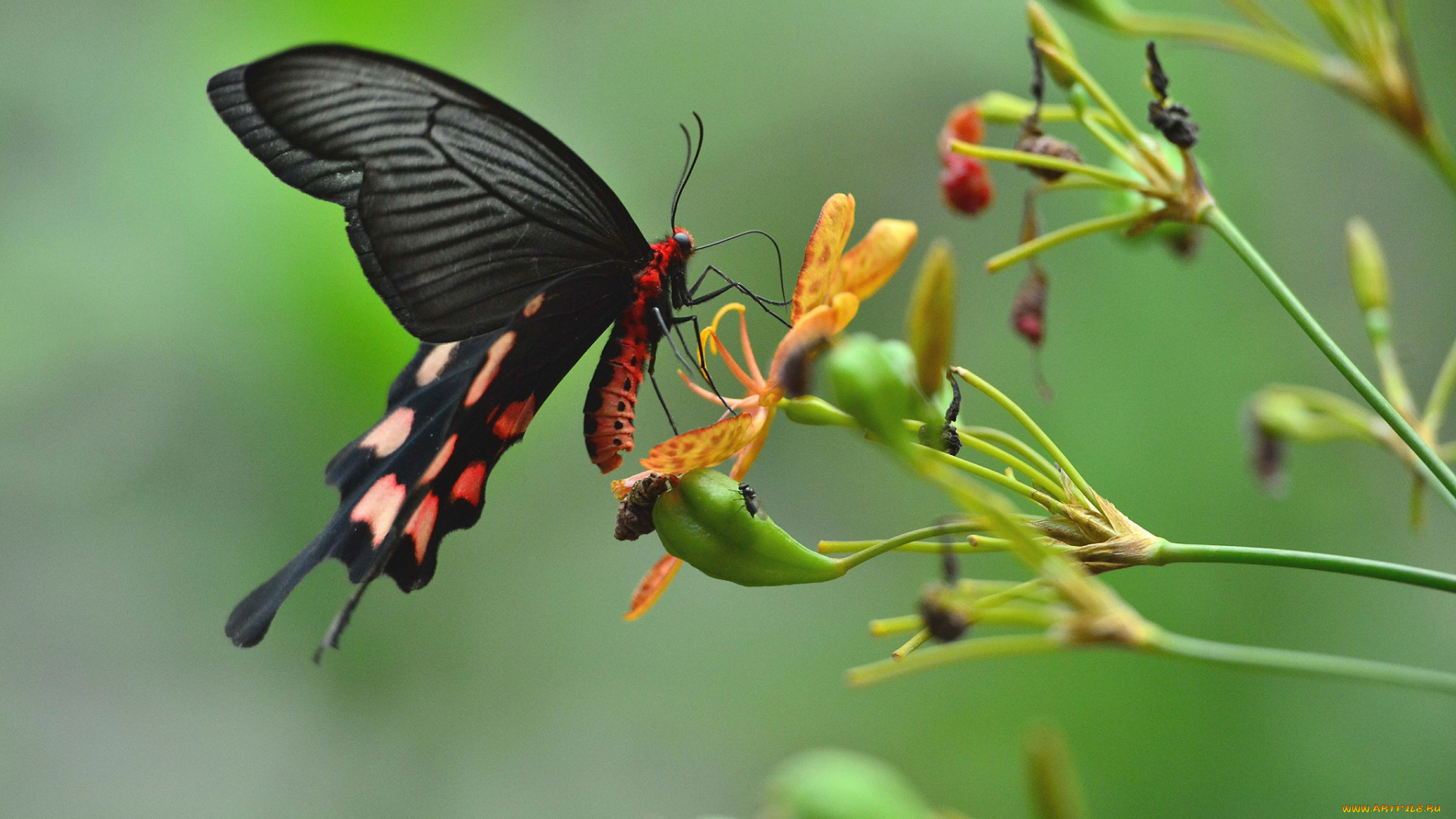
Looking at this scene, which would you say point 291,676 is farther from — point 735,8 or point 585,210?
point 735,8

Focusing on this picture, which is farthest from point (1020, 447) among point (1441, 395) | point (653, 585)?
point (1441, 395)

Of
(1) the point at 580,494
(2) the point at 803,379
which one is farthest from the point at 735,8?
(2) the point at 803,379

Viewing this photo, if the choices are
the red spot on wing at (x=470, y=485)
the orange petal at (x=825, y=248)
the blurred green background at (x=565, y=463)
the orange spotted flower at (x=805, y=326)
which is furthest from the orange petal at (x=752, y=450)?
the blurred green background at (x=565, y=463)

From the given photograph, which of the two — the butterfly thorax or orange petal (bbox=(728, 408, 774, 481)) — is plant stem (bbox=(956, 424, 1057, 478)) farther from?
the butterfly thorax

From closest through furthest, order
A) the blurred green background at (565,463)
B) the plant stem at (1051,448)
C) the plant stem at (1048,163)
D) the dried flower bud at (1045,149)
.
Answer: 1. the plant stem at (1051,448)
2. the plant stem at (1048,163)
3. the dried flower bud at (1045,149)
4. the blurred green background at (565,463)

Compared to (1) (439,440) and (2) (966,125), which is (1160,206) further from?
(1) (439,440)

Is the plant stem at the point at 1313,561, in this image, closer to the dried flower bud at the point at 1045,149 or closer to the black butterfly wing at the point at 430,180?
the dried flower bud at the point at 1045,149
